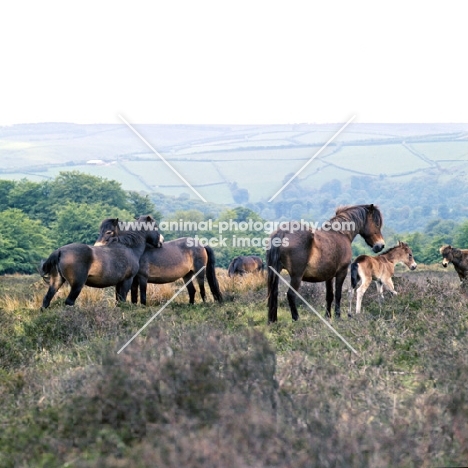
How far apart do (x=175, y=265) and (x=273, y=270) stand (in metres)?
3.96

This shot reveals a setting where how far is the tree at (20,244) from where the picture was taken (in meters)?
45.6

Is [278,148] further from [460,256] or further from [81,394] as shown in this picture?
[81,394]

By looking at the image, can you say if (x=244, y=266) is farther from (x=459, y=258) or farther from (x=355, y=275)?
(x=355, y=275)

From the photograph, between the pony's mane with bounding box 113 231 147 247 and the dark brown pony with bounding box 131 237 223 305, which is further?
the dark brown pony with bounding box 131 237 223 305

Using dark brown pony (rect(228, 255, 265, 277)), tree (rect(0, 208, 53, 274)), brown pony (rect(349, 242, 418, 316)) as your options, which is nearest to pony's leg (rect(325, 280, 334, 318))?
brown pony (rect(349, 242, 418, 316))

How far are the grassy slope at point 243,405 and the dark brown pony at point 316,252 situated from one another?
2355mm

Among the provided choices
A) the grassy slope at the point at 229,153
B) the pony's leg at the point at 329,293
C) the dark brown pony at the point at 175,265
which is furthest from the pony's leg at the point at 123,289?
the grassy slope at the point at 229,153

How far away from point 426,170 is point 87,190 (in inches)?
1364

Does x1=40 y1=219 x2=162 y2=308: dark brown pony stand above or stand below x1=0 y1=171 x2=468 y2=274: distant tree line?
above

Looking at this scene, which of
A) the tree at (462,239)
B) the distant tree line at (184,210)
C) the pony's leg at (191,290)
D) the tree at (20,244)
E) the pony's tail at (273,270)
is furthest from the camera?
the tree at (462,239)

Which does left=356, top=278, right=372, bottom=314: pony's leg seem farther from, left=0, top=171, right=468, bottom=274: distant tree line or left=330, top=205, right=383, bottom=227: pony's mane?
left=0, top=171, right=468, bottom=274: distant tree line

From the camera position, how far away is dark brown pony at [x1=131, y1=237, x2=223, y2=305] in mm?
13617

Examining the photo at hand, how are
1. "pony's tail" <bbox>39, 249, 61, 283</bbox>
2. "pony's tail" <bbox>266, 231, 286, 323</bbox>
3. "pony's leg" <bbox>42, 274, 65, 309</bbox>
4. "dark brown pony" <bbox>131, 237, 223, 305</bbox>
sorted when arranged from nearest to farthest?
"pony's tail" <bbox>266, 231, 286, 323</bbox>
"pony's tail" <bbox>39, 249, 61, 283</bbox>
"pony's leg" <bbox>42, 274, 65, 309</bbox>
"dark brown pony" <bbox>131, 237, 223, 305</bbox>

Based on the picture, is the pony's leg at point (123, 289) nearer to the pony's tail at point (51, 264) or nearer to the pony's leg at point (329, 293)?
the pony's tail at point (51, 264)
